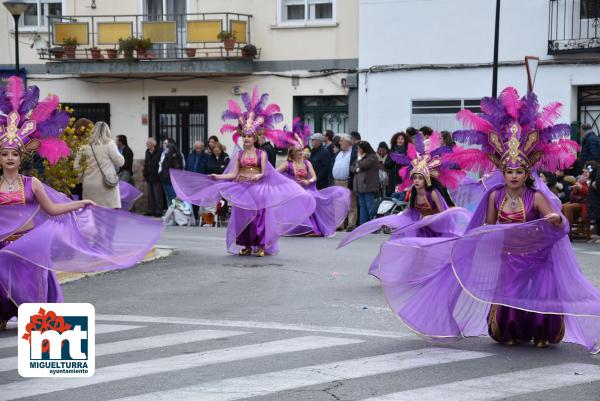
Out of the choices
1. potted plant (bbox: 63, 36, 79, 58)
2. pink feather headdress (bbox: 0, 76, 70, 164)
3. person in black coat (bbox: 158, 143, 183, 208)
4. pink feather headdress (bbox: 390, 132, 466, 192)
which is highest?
potted plant (bbox: 63, 36, 79, 58)

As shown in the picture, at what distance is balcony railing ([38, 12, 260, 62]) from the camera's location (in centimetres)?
3008

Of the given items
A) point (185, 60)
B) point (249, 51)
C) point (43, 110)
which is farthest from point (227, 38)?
point (43, 110)

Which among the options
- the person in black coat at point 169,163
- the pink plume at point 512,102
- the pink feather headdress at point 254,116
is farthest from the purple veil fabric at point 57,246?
the person in black coat at point 169,163

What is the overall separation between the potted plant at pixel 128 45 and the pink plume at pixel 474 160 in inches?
840

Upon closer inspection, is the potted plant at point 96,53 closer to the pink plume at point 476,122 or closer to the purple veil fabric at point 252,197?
the purple veil fabric at point 252,197

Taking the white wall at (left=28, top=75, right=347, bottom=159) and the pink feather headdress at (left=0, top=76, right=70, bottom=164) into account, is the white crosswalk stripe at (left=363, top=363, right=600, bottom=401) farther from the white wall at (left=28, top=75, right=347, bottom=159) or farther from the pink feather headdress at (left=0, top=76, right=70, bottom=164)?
the white wall at (left=28, top=75, right=347, bottom=159)

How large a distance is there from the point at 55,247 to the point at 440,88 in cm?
1849

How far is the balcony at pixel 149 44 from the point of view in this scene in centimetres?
3003

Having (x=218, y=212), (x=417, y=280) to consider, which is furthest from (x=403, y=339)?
(x=218, y=212)

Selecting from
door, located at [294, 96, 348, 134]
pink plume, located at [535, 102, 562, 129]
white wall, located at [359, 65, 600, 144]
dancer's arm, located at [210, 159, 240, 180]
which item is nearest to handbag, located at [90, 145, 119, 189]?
dancer's arm, located at [210, 159, 240, 180]

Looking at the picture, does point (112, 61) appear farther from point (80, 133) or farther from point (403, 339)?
point (403, 339)

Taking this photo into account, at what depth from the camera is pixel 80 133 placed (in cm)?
1841

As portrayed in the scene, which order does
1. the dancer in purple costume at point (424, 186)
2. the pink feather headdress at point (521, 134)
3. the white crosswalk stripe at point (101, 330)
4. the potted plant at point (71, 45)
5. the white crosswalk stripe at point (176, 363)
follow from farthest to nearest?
the potted plant at point (71, 45) < the dancer in purple costume at point (424, 186) < the white crosswalk stripe at point (101, 330) < the pink feather headdress at point (521, 134) < the white crosswalk stripe at point (176, 363)

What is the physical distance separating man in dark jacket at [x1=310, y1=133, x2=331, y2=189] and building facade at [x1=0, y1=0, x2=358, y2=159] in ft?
16.7
